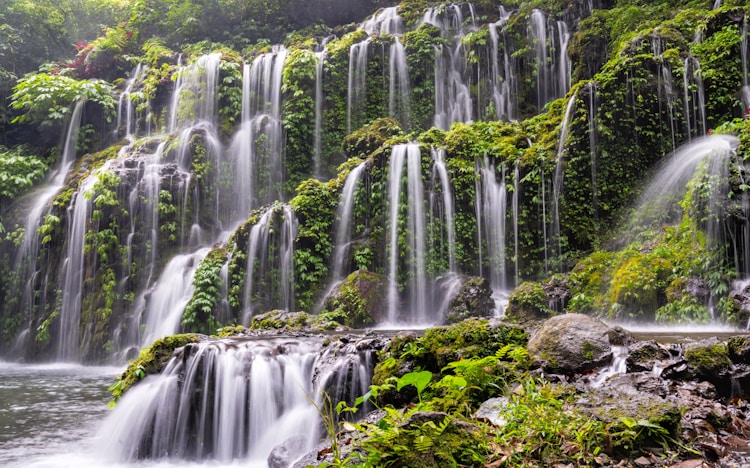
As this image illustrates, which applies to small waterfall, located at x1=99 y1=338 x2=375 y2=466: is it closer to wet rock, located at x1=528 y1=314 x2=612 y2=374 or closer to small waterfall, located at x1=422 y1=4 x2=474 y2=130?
wet rock, located at x1=528 y1=314 x2=612 y2=374

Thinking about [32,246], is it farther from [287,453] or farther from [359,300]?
[287,453]

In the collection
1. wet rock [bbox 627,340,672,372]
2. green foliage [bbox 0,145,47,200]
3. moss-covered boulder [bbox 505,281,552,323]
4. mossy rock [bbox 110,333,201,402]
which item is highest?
green foliage [bbox 0,145,47,200]

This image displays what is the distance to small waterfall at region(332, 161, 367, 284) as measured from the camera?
1370 cm

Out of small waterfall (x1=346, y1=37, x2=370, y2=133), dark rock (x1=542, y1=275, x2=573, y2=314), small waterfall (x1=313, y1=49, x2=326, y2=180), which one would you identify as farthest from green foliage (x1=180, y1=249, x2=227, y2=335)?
small waterfall (x1=346, y1=37, x2=370, y2=133)

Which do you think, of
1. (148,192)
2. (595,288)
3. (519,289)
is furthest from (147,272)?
(595,288)

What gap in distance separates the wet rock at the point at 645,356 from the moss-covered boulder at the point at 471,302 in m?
6.40

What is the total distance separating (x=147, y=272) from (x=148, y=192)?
2.58 meters

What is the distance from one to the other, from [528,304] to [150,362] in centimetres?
725

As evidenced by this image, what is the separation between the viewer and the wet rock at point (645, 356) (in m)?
4.41

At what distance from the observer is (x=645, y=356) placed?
4555 millimetres

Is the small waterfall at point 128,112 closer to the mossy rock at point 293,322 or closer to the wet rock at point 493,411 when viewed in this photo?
the mossy rock at point 293,322

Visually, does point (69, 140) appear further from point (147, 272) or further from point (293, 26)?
point (293, 26)

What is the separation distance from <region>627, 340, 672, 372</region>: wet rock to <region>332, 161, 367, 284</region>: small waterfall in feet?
31.2

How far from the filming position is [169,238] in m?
16.0
